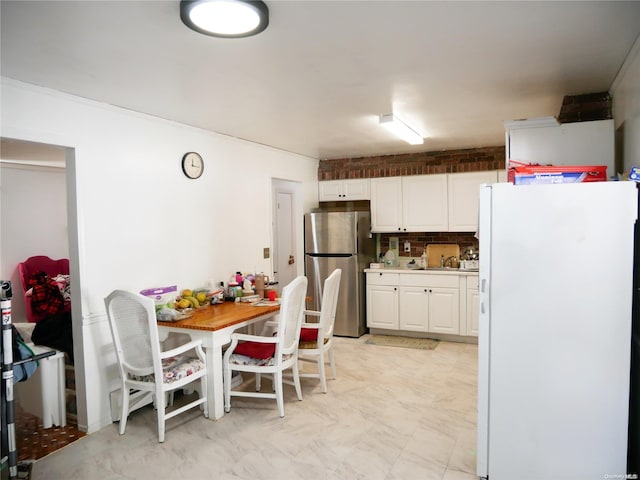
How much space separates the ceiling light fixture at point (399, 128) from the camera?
3.71 metres

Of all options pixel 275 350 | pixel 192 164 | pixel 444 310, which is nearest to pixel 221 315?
pixel 275 350

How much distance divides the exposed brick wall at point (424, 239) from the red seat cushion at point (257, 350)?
3060mm

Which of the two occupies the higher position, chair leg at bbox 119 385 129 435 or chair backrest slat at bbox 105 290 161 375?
chair backrest slat at bbox 105 290 161 375

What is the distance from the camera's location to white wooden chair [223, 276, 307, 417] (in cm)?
331

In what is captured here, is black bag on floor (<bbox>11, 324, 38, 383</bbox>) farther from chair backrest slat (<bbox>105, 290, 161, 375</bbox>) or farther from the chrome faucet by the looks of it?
the chrome faucet

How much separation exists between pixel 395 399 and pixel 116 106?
312 centimetres

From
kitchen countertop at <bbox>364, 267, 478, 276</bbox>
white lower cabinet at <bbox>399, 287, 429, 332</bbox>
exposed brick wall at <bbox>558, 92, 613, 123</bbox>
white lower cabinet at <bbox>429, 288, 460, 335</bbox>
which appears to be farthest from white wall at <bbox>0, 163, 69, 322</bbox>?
exposed brick wall at <bbox>558, 92, 613, 123</bbox>

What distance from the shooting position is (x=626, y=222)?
2152 mm

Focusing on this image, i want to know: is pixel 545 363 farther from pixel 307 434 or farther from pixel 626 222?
pixel 307 434

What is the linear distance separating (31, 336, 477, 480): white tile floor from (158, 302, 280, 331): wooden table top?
28.0 inches

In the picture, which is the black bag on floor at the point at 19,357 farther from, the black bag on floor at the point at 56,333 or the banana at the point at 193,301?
the banana at the point at 193,301

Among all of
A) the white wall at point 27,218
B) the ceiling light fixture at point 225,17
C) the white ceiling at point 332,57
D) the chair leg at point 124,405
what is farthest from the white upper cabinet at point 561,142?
the white wall at point 27,218

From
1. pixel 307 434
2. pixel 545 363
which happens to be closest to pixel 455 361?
pixel 307 434

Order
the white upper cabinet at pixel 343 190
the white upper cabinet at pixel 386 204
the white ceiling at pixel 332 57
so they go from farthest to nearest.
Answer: the white upper cabinet at pixel 343 190
the white upper cabinet at pixel 386 204
the white ceiling at pixel 332 57
